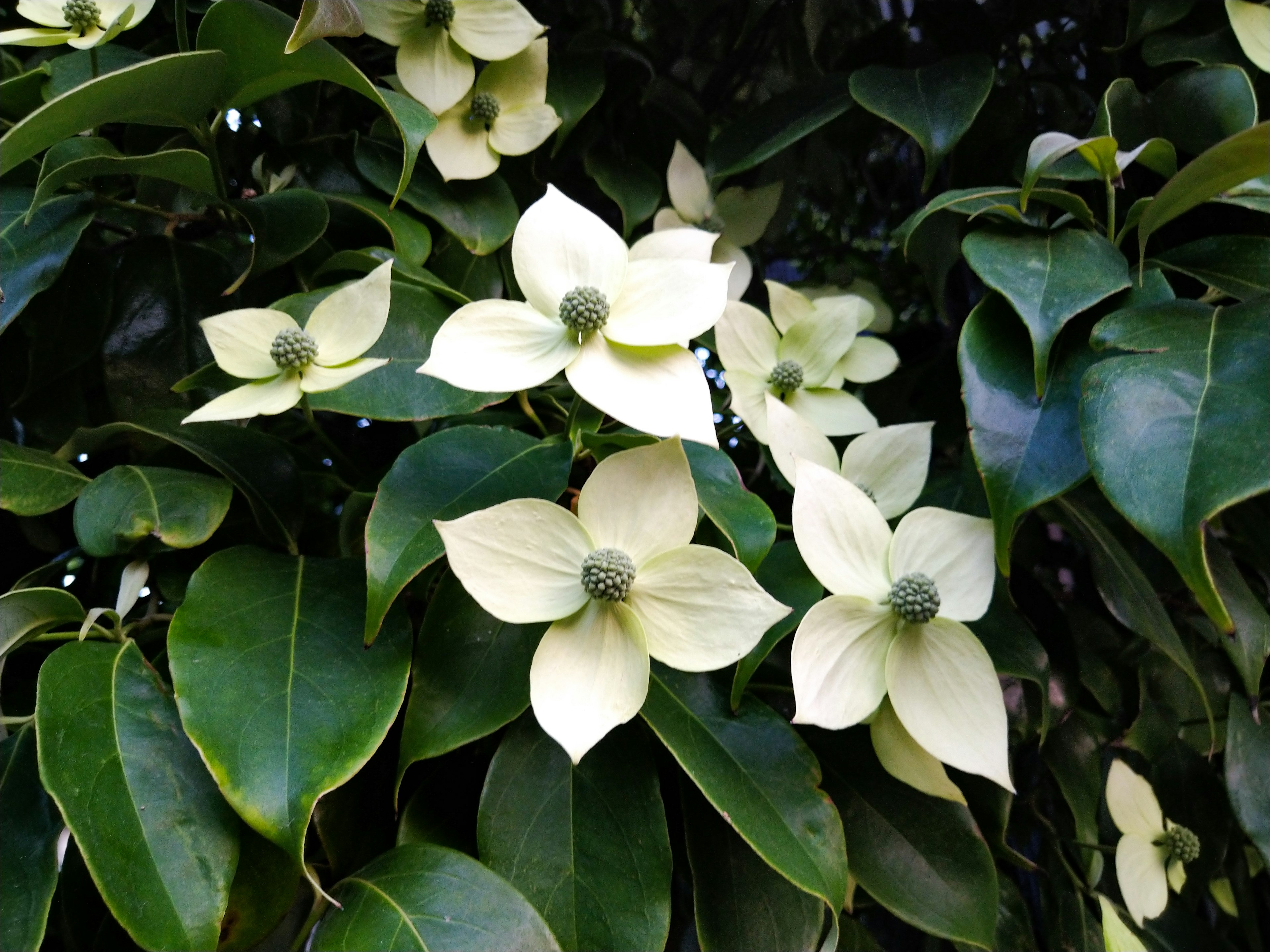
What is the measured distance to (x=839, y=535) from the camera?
51 centimetres

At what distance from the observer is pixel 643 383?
0.45 meters

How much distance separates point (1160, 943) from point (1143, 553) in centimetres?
32

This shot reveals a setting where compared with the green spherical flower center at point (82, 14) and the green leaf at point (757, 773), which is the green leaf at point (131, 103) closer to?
the green spherical flower center at point (82, 14)

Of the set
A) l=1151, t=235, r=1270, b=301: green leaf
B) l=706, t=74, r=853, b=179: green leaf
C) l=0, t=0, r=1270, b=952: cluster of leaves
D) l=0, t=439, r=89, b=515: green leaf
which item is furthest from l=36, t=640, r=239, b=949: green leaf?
l=1151, t=235, r=1270, b=301: green leaf

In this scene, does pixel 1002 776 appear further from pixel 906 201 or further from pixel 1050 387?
pixel 906 201

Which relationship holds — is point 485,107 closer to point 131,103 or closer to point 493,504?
point 131,103

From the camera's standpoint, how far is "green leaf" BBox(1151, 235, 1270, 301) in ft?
1.82

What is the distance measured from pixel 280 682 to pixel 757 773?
0.89 feet

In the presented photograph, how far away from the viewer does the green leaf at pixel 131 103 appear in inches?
17.3

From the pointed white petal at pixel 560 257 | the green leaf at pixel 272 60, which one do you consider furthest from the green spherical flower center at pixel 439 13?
the pointed white petal at pixel 560 257

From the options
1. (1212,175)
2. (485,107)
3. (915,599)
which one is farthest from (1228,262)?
(485,107)

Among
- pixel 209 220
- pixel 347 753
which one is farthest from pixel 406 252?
pixel 347 753

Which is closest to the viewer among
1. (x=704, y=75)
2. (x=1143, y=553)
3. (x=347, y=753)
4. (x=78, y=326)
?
(x=347, y=753)

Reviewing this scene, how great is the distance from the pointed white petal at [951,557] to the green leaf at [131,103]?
0.50m
